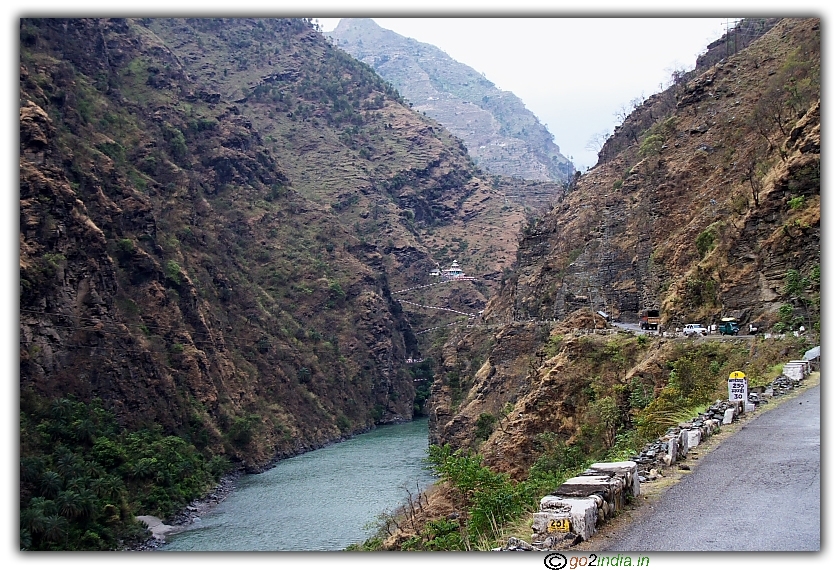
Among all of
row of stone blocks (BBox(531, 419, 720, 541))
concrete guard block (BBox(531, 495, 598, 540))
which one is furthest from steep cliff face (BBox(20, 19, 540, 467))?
concrete guard block (BBox(531, 495, 598, 540))

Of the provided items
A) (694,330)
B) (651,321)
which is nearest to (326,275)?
(651,321)

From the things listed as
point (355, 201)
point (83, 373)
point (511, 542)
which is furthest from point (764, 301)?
point (355, 201)

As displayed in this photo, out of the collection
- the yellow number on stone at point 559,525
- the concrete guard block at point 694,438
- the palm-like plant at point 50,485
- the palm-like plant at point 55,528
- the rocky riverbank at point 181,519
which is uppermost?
the concrete guard block at point 694,438

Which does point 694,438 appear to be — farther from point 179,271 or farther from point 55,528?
point 179,271

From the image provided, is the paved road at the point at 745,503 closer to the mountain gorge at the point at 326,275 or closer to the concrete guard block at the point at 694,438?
the concrete guard block at the point at 694,438

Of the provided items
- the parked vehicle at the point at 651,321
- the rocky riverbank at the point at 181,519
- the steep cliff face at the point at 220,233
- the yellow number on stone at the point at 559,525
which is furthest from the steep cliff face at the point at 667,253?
the steep cliff face at the point at 220,233

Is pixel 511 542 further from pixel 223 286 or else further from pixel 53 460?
pixel 223 286
